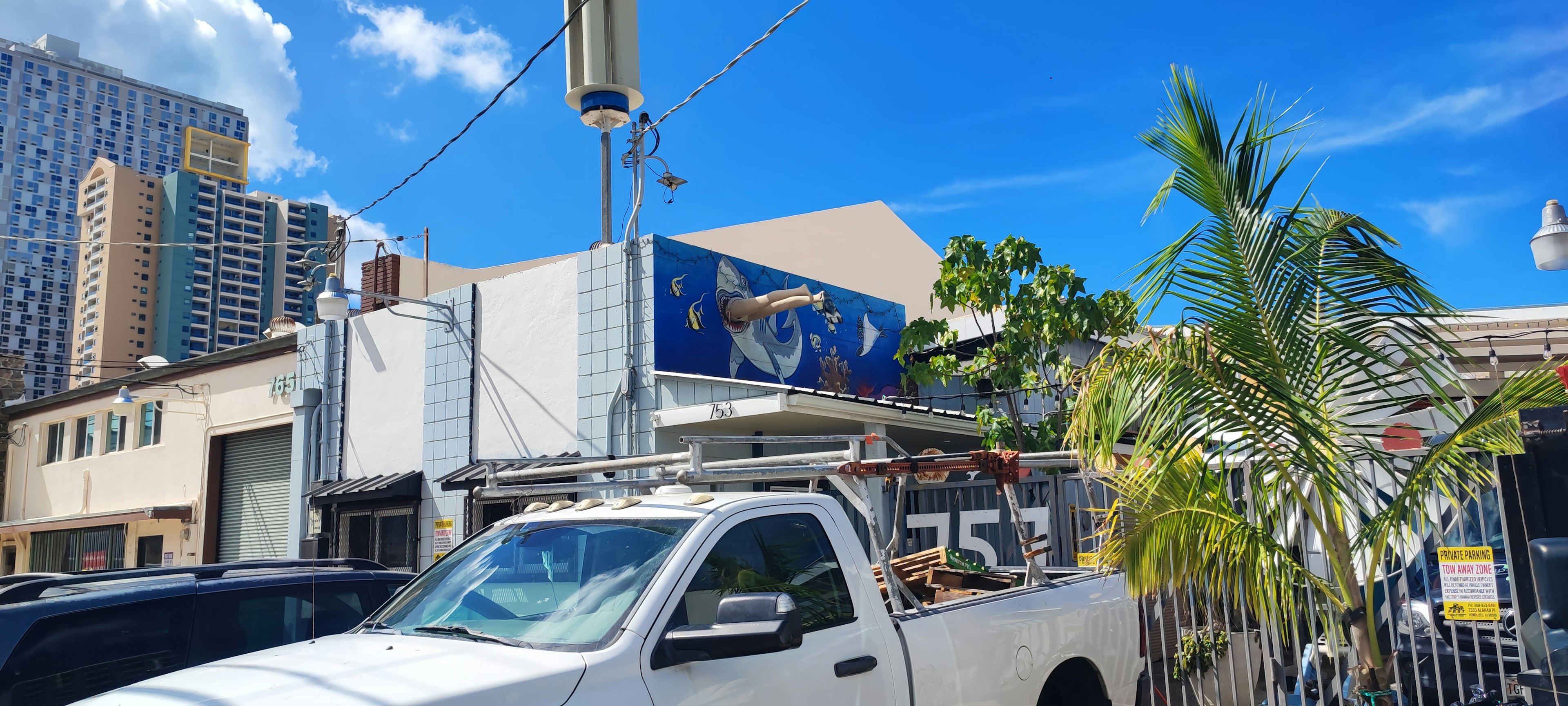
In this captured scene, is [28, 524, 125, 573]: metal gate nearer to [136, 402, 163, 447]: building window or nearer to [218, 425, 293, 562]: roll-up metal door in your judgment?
[136, 402, 163, 447]: building window

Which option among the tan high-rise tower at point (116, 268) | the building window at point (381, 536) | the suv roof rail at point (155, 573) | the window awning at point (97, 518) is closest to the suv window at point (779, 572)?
the suv roof rail at point (155, 573)

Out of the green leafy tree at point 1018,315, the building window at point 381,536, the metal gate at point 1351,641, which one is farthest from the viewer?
the building window at point 381,536

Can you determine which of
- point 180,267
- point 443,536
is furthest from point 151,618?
point 180,267

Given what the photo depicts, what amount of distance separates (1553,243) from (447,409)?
14.2 metres

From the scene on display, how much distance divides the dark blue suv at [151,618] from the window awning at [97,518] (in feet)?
58.5

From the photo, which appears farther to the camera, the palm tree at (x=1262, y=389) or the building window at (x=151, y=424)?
the building window at (x=151, y=424)

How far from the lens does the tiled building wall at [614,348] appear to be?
46.6 ft

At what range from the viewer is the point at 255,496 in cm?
2102

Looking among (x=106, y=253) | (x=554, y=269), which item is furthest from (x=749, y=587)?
(x=106, y=253)

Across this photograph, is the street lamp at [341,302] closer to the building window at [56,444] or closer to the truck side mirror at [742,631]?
the truck side mirror at [742,631]

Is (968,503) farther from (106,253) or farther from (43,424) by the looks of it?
(106,253)

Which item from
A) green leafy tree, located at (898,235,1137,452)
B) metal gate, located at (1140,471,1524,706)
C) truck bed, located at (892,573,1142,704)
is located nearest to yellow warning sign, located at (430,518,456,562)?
green leafy tree, located at (898,235,1137,452)

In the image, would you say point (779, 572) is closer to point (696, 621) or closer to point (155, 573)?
point (696, 621)

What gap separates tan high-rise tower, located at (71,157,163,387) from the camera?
59.9 m
